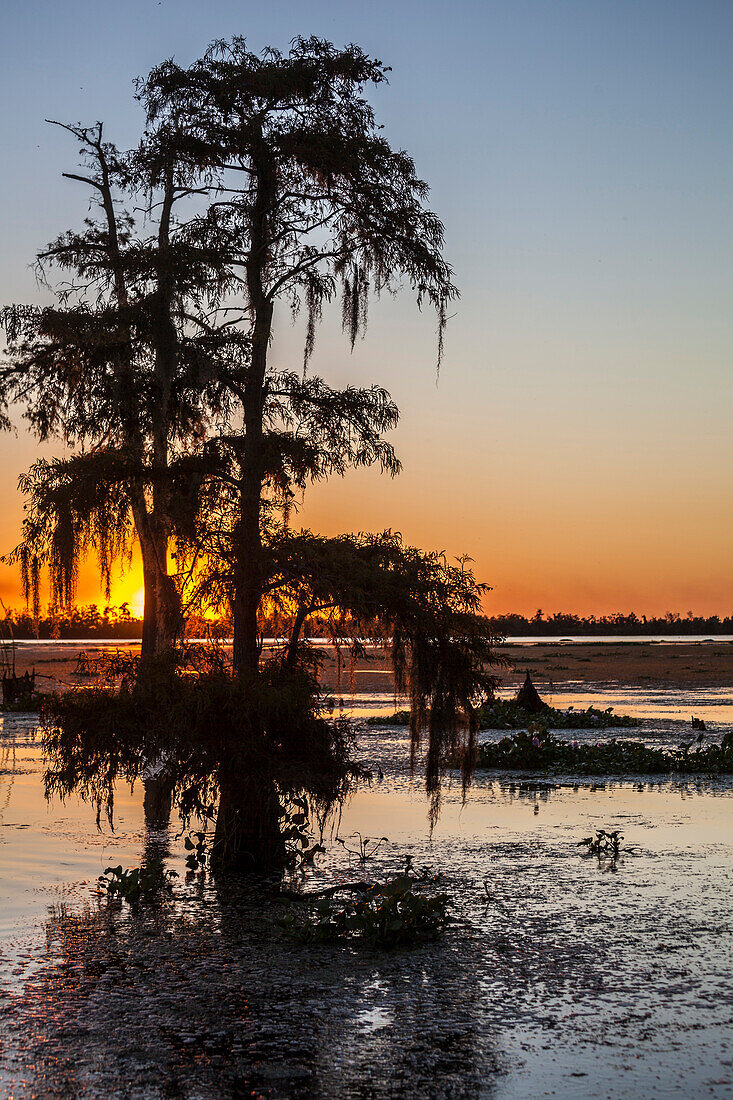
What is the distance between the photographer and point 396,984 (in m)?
8.57

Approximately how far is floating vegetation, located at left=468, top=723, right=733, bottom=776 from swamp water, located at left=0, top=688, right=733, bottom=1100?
7.69m

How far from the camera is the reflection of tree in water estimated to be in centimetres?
659

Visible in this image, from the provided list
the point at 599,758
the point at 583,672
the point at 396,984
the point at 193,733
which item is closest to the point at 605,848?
the point at 193,733

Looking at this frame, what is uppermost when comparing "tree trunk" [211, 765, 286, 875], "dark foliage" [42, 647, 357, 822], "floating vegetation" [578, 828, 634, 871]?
"dark foliage" [42, 647, 357, 822]

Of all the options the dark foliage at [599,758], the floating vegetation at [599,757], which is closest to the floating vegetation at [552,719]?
the dark foliage at [599,758]

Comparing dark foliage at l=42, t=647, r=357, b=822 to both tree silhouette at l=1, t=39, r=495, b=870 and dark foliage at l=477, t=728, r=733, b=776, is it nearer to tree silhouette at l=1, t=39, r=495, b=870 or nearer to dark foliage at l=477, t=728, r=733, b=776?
tree silhouette at l=1, t=39, r=495, b=870

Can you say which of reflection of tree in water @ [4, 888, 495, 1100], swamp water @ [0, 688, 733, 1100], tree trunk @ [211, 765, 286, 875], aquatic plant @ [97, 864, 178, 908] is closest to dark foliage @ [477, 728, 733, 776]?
swamp water @ [0, 688, 733, 1100]

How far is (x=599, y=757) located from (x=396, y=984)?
1597 centimetres

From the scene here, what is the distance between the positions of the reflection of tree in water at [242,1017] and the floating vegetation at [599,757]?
1391 centimetres

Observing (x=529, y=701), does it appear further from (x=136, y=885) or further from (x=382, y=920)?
(x=382, y=920)

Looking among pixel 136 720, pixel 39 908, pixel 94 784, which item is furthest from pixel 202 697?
pixel 39 908

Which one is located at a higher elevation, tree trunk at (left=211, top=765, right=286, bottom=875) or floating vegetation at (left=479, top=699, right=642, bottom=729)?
tree trunk at (left=211, top=765, right=286, bottom=875)

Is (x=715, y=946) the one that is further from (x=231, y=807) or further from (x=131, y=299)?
(x=131, y=299)

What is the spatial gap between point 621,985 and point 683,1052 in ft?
4.59
